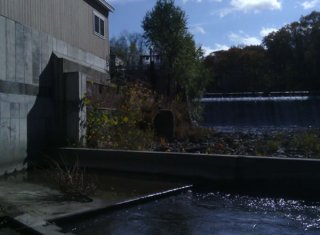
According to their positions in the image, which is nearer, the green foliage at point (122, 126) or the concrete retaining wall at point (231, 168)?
the concrete retaining wall at point (231, 168)

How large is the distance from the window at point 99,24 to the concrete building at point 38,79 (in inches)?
108

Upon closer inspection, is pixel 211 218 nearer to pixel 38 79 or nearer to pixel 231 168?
pixel 231 168

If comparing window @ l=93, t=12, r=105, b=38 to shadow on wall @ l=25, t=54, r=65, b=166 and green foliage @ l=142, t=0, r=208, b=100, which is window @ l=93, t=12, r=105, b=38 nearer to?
shadow on wall @ l=25, t=54, r=65, b=166

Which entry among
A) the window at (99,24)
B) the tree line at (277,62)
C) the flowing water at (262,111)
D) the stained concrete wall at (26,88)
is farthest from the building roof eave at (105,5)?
the tree line at (277,62)

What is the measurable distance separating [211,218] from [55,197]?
2.62 m

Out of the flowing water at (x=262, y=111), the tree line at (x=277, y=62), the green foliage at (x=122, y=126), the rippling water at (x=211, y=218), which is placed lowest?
the rippling water at (x=211, y=218)

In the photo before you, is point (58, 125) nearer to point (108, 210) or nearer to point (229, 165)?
point (229, 165)

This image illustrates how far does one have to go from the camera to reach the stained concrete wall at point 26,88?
12492 millimetres

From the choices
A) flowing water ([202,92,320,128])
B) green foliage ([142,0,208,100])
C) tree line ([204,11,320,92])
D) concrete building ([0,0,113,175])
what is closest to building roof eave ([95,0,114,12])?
concrete building ([0,0,113,175])

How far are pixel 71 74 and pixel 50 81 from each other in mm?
680

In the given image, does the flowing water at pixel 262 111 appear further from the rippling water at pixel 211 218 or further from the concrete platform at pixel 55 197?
the rippling water at pixel 211 218

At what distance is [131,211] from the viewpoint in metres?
8.37

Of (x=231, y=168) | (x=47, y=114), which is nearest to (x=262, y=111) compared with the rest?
(x=47, y=114)

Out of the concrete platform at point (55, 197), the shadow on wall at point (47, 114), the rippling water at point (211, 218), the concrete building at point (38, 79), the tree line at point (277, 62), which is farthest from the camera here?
the tree line at point (277, 62)
